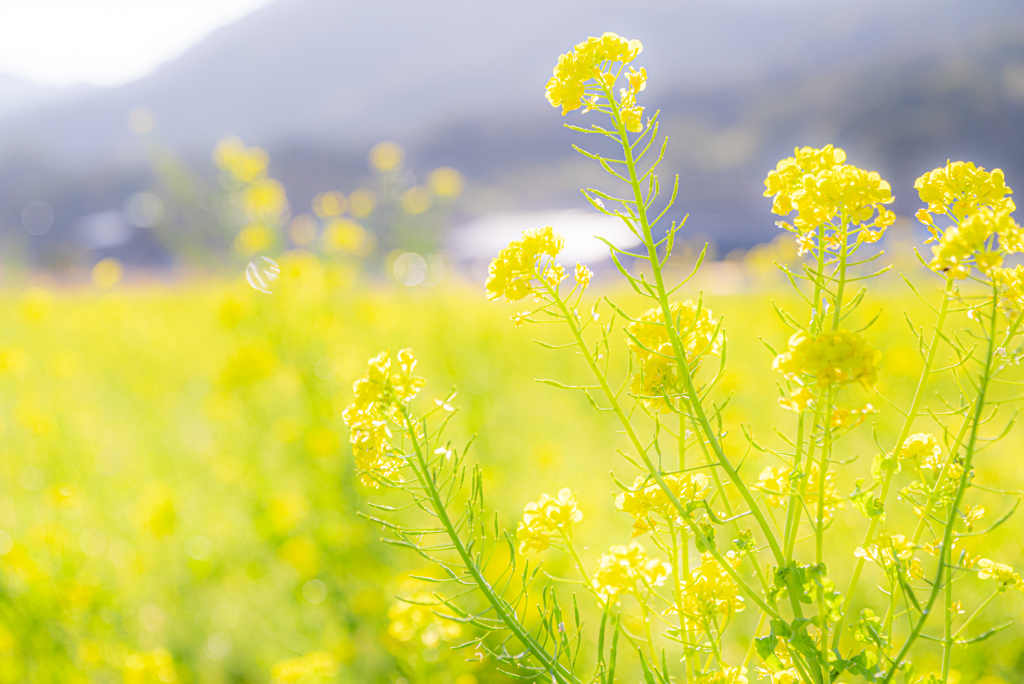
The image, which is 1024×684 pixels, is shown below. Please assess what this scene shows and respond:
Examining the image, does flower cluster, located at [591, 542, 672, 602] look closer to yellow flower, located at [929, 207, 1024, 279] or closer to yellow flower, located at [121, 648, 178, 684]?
yellow flower, located at [929, 207, 1024, 279]

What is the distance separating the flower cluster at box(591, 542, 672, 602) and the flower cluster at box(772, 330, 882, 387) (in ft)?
0.66

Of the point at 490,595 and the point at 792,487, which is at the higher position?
the point at 792,487

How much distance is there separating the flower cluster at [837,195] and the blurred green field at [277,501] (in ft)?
2.38

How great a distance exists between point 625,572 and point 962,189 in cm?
44

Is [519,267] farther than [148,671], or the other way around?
[148,671]

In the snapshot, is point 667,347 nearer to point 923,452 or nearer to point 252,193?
point 923,452

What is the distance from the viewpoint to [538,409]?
9.73ft

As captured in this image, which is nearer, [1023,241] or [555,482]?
[1023,241]

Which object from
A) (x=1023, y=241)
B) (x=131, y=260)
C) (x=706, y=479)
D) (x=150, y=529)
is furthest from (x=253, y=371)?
(x=131, y=260)

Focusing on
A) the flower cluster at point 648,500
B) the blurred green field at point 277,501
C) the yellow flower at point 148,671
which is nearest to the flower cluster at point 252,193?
the blurred green field at point 277,501

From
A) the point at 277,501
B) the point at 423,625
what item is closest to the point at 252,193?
the point at 277,501

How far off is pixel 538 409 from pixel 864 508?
2.44m

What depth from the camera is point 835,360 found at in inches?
17.5

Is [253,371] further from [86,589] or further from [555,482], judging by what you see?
[555,482]
